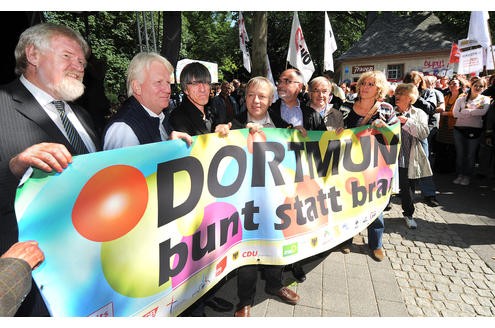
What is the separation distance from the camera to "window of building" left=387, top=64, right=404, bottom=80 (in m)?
26.6

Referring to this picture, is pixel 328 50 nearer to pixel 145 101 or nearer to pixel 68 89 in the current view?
pixel 145 101

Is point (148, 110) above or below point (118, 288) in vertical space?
above

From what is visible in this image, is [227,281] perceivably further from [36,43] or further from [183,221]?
[36,43]

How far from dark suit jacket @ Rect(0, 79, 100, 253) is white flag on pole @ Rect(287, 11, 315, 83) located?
5.96 metres

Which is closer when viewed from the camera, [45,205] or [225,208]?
[45,205]

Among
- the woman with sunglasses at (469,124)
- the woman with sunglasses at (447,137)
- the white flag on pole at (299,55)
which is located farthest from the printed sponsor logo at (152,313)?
the woman with sunglasses at (447,137)

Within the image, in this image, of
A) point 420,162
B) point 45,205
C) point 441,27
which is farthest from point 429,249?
point 441,27

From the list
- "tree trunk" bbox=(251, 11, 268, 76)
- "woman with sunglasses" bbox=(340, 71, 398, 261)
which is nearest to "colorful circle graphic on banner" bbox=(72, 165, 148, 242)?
"woman with sunglasses" bbox=(340, 71, 398, 261)

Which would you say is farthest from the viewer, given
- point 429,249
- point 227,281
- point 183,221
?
point 429,249

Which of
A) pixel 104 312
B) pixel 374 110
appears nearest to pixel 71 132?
pixel 104 312

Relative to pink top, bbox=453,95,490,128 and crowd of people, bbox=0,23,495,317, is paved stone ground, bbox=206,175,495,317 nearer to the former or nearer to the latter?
crowd of people, bbox=0,23,495,317

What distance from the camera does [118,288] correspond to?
1.55 m

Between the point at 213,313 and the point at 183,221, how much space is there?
49.1 inches

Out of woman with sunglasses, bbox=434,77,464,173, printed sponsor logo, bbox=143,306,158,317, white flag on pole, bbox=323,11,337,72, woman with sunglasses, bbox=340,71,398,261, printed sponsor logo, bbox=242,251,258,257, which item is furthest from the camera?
white flag on pole, bbox=323,11,337,72
